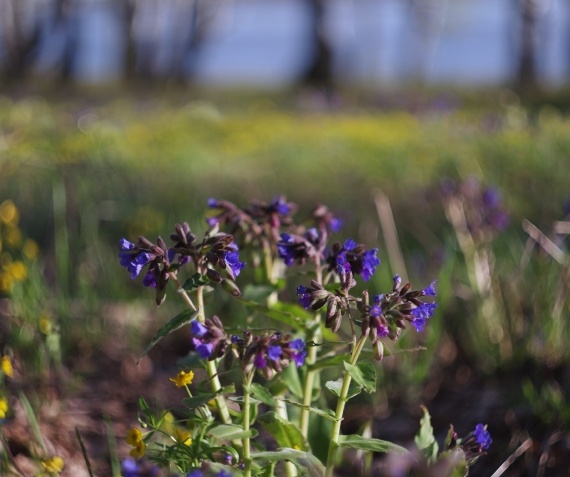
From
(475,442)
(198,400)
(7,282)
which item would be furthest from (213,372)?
(7,282)

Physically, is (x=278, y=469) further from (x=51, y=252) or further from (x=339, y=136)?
(x=339, y=136)

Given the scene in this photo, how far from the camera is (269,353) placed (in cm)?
126

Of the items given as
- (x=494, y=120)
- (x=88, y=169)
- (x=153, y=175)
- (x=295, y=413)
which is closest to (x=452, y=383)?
(x=295, y=413)

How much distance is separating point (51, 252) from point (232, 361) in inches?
92.5

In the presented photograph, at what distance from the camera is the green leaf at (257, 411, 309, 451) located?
4.84ft

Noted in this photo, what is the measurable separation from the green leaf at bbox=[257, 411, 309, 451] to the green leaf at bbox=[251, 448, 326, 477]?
11 centimetres

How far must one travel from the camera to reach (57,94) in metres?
16.1

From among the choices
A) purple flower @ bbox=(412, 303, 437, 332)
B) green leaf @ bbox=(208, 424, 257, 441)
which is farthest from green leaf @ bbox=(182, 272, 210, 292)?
purple flower @ bbox=(412, 303, 437, 332)

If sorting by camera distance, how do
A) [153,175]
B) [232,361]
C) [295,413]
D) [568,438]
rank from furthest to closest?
[153,175] → [568,438] → [295,413] → [232,361]

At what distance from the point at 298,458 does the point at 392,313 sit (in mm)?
291

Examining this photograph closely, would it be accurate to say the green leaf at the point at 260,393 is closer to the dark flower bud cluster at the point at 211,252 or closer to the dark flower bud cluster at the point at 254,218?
the dark flower bud cluster at the point at 211,252

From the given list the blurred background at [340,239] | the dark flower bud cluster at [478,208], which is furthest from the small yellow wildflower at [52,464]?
the dark flower bud cluster at [478,208]

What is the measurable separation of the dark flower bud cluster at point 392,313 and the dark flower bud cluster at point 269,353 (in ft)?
0.37

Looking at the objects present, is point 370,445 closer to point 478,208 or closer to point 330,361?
point 330,361
